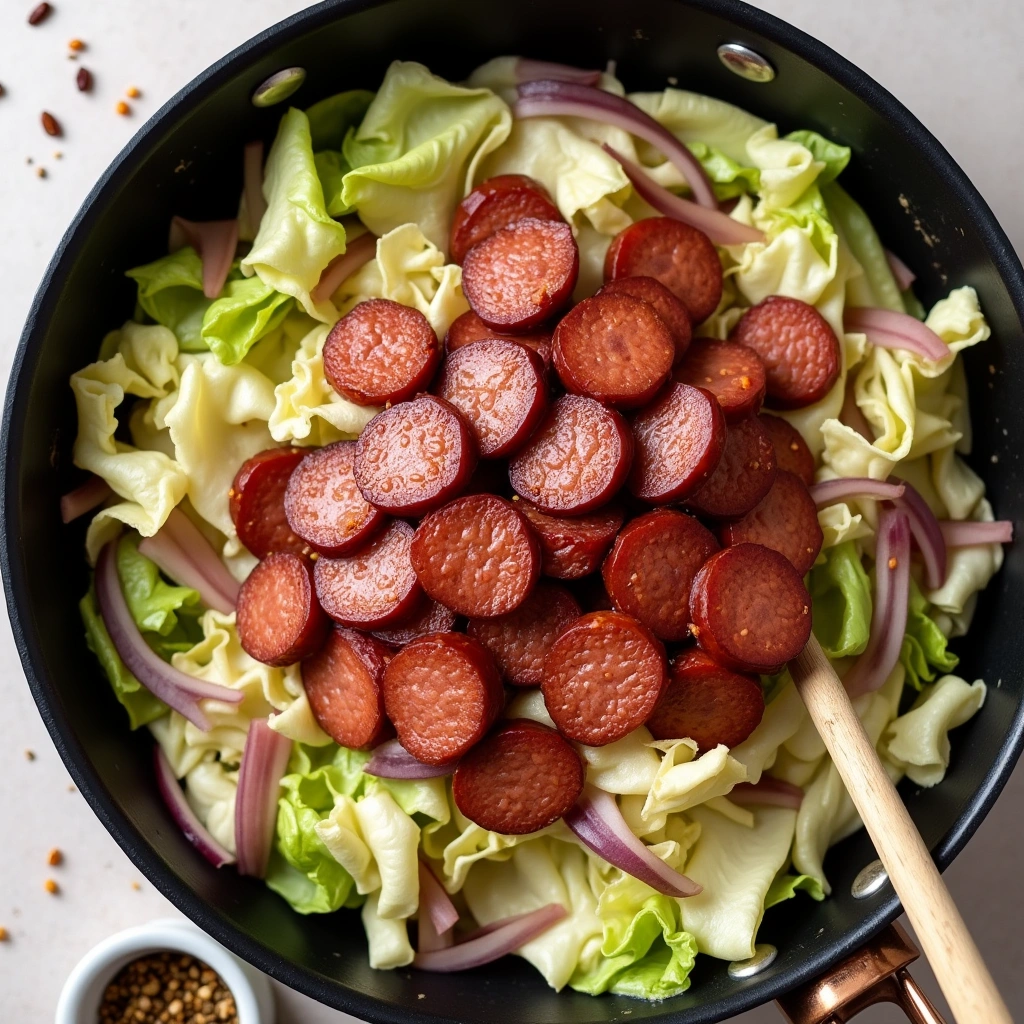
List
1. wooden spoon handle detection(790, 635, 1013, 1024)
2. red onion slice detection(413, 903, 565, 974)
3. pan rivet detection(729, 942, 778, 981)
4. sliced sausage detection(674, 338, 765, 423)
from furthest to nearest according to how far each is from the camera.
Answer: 1. red onion slice detection(413, 903, 565, 974)
2. pan rivet detection(729, 942, 778, 981)
3. sliced sausage detection(674, 338, 765, 423)
4. wooden spoon handle detection(790, 635, 1013, 1024)

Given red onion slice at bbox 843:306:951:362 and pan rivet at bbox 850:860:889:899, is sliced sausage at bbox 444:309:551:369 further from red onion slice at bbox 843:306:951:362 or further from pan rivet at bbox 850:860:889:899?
Answer: pan rivet at bbox 850:860:889:899

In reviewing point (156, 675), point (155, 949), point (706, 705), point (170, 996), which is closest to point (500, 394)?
point (706, 705)

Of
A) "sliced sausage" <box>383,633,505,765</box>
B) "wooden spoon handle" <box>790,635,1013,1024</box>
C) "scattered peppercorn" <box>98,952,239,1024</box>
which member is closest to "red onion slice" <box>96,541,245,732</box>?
"sliced sausage" <box>383,633,505,765</box>

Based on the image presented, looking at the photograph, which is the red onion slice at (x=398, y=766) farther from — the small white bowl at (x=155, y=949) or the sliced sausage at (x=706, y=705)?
the small white bowl at (x=155, y=949)

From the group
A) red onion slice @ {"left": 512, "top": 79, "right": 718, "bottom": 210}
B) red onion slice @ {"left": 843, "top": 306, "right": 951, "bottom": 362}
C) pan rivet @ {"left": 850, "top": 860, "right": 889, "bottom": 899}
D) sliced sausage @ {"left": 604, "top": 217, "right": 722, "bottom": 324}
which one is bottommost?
pan rivet @ {"left": 850, "top": 860, "right": 889, "bottom": 899}

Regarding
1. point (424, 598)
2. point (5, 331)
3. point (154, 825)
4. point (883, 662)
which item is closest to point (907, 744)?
point (883, 662)

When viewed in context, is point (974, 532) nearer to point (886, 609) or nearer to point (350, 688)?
point (886, 609)

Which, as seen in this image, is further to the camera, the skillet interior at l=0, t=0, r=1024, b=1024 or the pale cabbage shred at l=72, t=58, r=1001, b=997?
the pale cabbage shred at l=72, t=58, r=1001, b=997

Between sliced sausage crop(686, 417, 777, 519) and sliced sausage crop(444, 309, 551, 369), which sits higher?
sliced sausage crop(444, 309, 551, 369)
